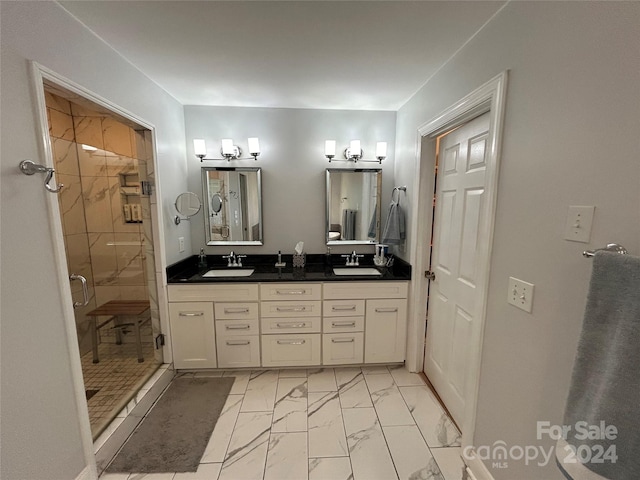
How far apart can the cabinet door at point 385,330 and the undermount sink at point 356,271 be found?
1.00 feet

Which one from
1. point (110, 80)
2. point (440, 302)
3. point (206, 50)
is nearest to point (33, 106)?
point (110, 80)

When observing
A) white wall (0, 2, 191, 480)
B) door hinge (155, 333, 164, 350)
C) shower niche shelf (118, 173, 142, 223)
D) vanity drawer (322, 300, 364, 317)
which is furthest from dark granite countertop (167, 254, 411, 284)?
white wall (0, 2, 191, 480)

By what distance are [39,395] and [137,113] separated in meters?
1.65

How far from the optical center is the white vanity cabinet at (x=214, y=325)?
6.77ft

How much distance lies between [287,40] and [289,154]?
44.0 inches

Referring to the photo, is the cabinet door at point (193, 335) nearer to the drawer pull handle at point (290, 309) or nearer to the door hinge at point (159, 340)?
the door hinge at point (159, 340)

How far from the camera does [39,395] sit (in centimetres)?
105

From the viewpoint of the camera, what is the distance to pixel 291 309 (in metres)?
2.12

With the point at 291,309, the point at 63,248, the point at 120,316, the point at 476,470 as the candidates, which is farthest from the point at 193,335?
the point at 476,470

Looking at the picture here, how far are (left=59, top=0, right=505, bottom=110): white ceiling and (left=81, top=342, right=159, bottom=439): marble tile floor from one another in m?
2.25

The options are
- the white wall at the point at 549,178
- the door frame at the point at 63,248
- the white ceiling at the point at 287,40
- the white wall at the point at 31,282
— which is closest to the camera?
the white wall at the point at 549,178

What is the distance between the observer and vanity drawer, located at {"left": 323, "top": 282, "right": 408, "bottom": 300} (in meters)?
2.12

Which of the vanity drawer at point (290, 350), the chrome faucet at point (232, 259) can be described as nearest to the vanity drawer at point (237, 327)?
the vanity drawer at point (290, 350)

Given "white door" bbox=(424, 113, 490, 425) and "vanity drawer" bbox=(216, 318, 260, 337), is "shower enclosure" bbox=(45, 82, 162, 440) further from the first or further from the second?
"white door" bbox=(424, 113, 490, 425)
